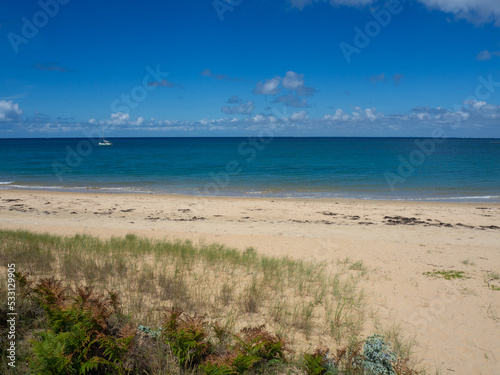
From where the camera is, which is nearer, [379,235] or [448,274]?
[448,274]

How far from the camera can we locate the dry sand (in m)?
5.78

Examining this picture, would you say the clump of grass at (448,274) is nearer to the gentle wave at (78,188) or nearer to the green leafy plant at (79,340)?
the green leafy plant at (79,340)

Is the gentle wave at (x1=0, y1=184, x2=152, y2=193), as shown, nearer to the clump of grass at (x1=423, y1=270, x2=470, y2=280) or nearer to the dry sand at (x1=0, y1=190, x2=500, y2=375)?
the dry sand at (x1=0, y1=190, x2=500, y2=375)

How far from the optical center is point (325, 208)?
2075cm

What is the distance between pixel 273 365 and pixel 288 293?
2639 millimetres

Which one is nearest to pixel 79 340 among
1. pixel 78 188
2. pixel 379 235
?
pixel 379 235

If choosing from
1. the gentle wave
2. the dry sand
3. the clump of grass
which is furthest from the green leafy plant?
the gentle wave

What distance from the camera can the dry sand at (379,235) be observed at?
5.78m

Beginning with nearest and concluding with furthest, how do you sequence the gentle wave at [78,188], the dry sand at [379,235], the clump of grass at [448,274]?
the dry sand at [379,235] < the clump of grass at [448,274] < the gentle wave at [78,188]

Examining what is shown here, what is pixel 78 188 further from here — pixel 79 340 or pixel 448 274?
pixel 448 274

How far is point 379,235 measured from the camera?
555 inches

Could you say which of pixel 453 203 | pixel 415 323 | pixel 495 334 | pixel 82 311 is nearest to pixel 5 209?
pixel 82 311

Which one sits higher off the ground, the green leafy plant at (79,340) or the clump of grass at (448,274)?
the green leafy plant at (79,340)

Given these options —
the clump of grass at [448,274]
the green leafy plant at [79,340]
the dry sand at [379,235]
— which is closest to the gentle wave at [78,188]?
the dry sand at [379,235]
